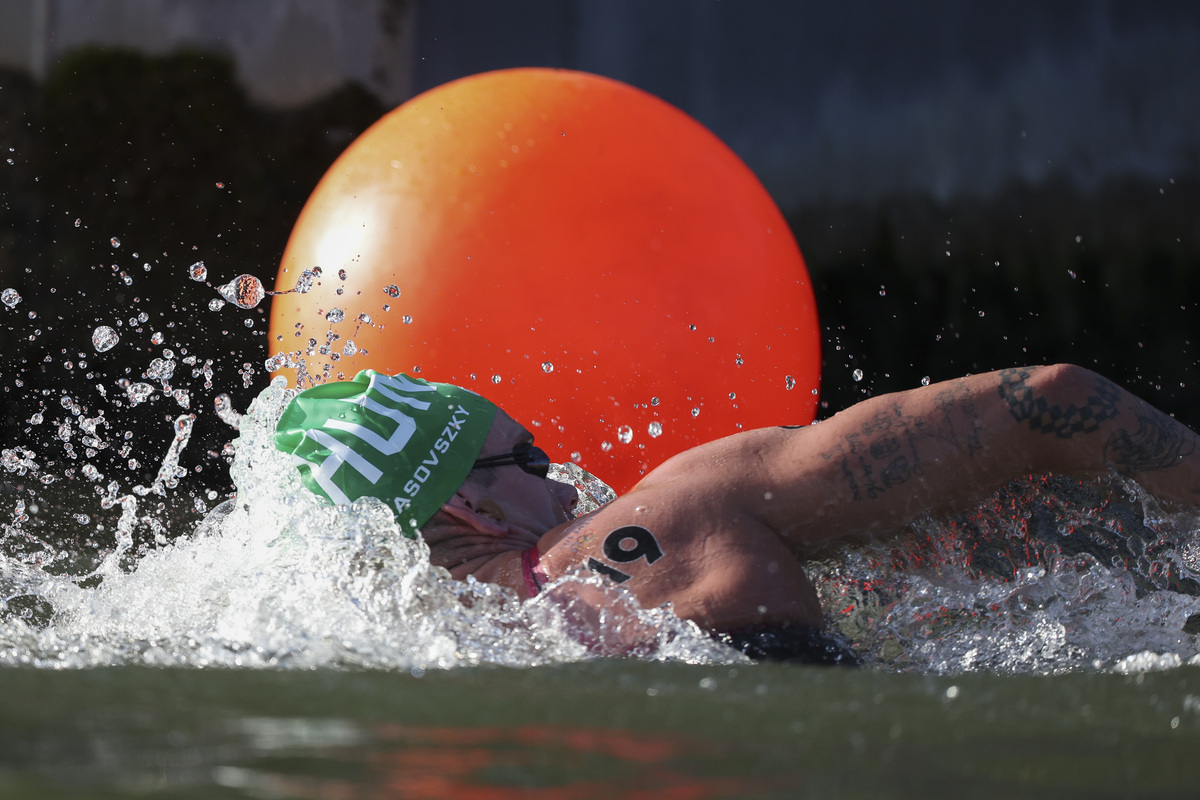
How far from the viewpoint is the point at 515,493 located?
233 cm

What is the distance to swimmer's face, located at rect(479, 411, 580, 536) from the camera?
2.29 m

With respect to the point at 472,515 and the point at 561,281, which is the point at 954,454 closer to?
the point at 472,515

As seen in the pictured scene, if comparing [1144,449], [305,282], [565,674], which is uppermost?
[1144,449]

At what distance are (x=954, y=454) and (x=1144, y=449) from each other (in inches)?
13.9

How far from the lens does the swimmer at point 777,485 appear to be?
197cm

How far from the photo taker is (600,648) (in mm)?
1905

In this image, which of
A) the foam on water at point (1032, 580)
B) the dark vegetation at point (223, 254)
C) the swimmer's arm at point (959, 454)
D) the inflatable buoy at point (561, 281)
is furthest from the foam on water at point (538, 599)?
the dark vegetation at point (223, 254)

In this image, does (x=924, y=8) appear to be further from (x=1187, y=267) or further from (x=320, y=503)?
(x=320, y=503)

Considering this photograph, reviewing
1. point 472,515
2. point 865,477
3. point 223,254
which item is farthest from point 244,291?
point 865,477

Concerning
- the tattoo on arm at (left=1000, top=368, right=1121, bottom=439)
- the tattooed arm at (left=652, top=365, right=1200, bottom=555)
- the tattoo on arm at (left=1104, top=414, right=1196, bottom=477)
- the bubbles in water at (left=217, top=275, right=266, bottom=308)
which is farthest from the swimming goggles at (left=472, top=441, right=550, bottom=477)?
the bubbles in water at (left=217, top=275, right=266, bottom=308)

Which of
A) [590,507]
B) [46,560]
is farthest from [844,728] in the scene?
[46,560]

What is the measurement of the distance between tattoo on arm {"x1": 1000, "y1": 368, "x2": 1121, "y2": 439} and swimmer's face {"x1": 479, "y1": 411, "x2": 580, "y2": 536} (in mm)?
925

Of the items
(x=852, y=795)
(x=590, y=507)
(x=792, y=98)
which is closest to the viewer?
(x=852, y=795)

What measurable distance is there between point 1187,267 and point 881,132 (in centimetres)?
144
